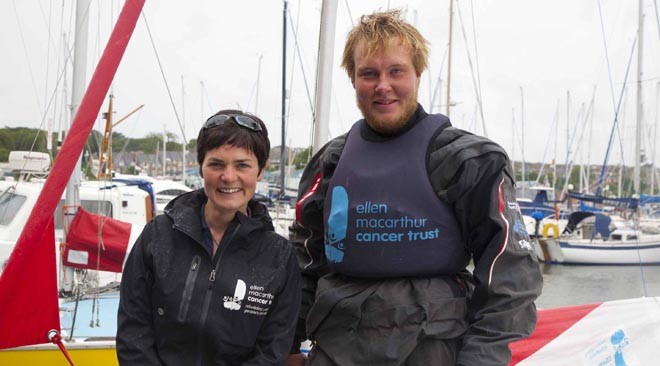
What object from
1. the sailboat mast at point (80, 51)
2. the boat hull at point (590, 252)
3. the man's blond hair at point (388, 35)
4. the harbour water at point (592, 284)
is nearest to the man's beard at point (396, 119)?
the man's blond hair at point (388, 35)

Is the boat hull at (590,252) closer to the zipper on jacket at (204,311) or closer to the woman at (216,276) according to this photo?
the woman at (216,276)

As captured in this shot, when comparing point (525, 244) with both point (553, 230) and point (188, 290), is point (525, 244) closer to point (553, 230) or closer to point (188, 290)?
point (188, 290)

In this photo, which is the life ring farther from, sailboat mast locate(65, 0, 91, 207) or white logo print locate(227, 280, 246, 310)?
white logo print locate(227, 280, 246, 310)

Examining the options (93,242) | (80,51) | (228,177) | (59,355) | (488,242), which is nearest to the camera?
(488,242)

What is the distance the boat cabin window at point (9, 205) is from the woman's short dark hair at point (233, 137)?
7138mm

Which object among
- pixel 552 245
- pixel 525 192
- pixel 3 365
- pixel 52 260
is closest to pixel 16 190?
pixel 3 365

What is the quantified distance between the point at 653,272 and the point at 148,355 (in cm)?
2701

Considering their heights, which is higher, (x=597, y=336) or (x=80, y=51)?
(x=80, y=51)

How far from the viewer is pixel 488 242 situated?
217cm

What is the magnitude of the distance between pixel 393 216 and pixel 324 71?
1.71 m

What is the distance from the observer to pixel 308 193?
8.97 ft

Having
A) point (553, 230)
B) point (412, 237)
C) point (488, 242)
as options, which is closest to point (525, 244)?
point (488, 242)

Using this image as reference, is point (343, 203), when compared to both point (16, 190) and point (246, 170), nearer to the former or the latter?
point (246, 170)

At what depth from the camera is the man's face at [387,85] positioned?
7.53 ft
